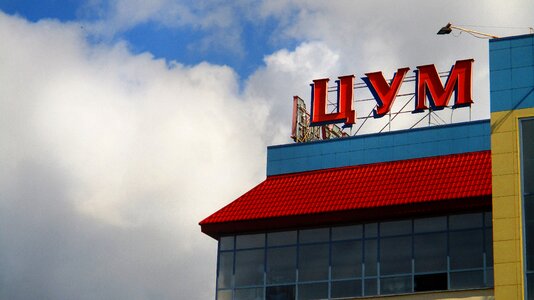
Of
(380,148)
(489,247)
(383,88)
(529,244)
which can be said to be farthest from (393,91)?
(529,244)

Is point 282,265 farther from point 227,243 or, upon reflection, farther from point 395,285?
point 395,285

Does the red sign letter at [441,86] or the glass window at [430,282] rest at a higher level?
the red sign letter at [441,86]

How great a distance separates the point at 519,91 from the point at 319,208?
39.6ft

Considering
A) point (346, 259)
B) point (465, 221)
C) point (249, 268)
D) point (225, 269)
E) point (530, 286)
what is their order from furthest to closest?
point (225, 269) < point (249, 268) < point (346, 259) < point (465, 221) < point (530, 286)

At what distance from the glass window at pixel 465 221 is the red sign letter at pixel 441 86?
7.56m

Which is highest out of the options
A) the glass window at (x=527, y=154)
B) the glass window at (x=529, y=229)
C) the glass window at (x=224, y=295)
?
the glass window at (x=527, y=154)

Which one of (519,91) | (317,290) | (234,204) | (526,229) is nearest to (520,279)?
(526,229)

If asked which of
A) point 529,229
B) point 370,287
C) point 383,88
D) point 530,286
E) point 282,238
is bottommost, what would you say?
point 530,286

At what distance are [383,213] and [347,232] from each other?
2.27 m

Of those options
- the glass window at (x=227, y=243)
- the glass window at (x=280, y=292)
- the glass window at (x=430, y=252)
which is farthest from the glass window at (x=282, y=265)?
the glass window at (x=430, y=252)

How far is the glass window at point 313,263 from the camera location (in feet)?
188

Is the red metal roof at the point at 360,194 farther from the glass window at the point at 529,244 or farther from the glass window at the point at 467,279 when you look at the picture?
the glass window at the point at 529,244

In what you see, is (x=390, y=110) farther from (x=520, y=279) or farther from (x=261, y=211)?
(x=520, y=279)

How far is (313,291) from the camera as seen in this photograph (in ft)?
187
